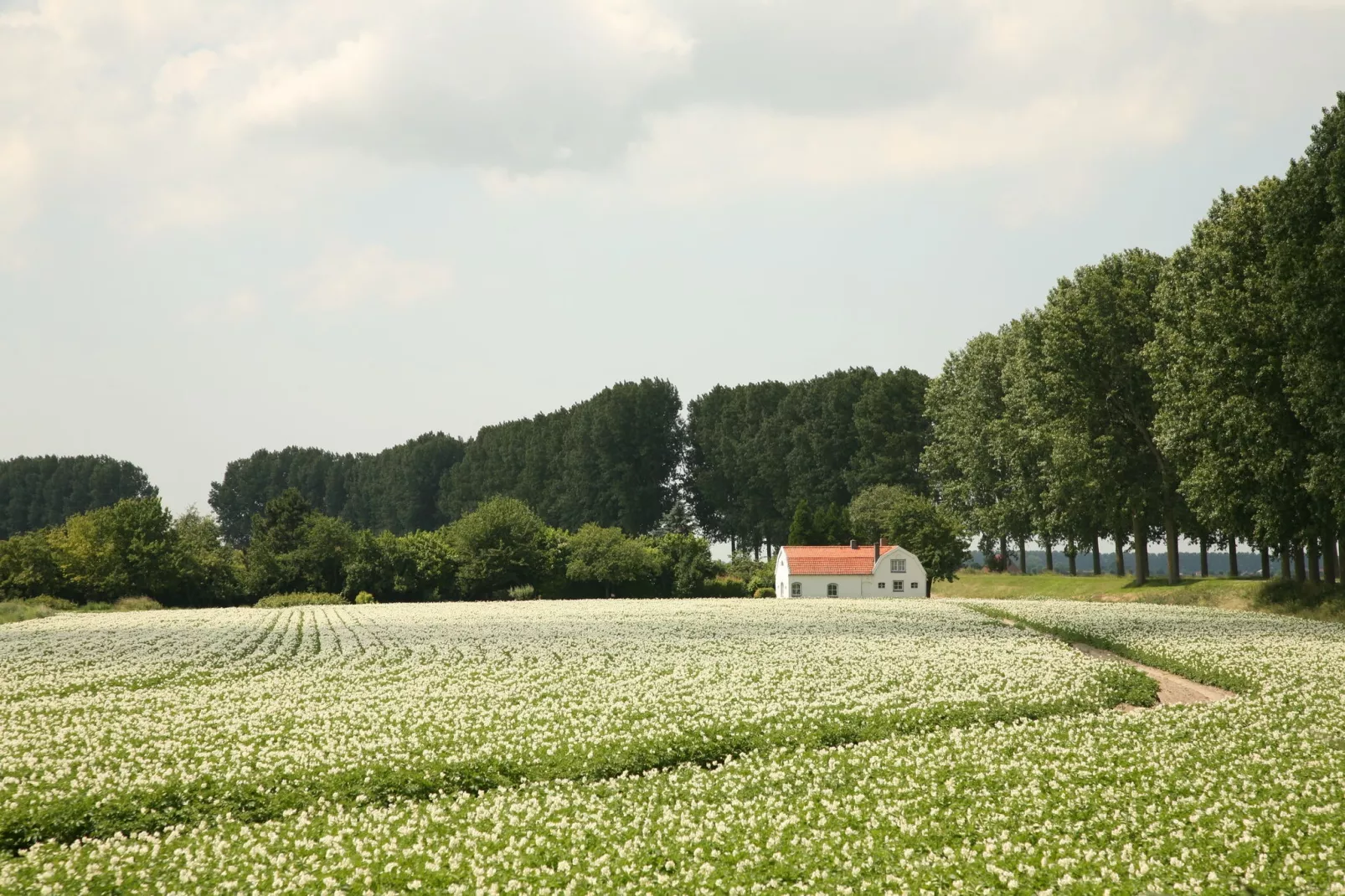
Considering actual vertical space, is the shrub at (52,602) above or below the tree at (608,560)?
below

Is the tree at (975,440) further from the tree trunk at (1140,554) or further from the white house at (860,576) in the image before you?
the tree trunk at (1140,554)

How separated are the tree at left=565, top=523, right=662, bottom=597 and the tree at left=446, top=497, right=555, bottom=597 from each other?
11.1ft

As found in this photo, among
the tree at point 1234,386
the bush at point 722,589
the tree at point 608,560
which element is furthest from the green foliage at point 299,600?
the tree at point 1234,386

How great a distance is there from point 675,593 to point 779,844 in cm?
9163

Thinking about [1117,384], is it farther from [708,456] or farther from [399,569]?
[708,456]

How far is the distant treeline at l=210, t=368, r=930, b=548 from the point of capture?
400 feet

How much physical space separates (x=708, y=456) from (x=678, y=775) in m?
122

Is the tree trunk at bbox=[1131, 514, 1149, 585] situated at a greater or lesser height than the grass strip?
greater

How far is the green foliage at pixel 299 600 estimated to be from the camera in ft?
305

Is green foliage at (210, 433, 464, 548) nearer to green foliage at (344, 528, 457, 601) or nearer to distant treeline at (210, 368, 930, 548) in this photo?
distant treeline at (210, 368, 930, 548)

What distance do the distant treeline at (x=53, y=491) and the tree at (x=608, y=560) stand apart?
12125 cm

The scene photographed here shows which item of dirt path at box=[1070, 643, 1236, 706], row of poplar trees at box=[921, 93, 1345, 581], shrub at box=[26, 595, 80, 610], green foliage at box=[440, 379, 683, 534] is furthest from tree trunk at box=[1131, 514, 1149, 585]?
shrub at box=[26, 595, 80, 610]

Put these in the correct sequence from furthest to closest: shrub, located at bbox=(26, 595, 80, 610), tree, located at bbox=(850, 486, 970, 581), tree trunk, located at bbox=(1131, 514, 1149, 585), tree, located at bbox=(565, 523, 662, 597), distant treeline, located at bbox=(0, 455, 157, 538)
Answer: distant treeline, located at bbox=(0, 455, 157, 538) < tree, located at bbox=(565, 523, 662, 597) < tree, located at bbox=(850, 486, 970, 581) < shrub, located at bbox=(26, 595, 80, 610) < tree trunk, located at bbox=(1131, 514, 1149, 585)

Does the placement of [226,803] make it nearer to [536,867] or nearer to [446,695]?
[536,867]
